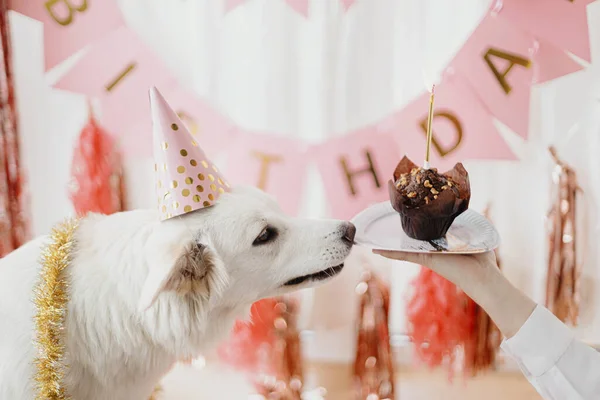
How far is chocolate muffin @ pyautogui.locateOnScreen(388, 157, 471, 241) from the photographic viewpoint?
38.2 inches

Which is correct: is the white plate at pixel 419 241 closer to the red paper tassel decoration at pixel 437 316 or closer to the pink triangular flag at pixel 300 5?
the red paper tassel decoration at pixel 437 316

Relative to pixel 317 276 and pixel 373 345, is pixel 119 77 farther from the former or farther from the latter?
pixel 373 345

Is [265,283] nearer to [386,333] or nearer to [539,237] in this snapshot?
[386,333]

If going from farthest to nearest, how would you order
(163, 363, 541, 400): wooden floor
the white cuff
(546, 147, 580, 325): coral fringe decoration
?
(163, 363, 541, 400): wooden floor
(546, 147, 580, 325): coral fringe decoration
the white cuff

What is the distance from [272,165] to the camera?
149 centimetres

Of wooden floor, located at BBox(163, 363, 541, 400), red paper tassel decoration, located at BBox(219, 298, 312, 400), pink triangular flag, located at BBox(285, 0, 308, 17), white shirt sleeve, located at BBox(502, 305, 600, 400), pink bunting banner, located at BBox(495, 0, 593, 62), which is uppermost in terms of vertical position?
pink triangular flag, located at BBox(285, 0, 308, 17)

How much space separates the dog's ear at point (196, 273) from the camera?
0.81 meters

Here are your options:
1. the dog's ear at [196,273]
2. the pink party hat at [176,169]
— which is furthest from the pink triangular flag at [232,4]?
the dog's ear at [196,273]

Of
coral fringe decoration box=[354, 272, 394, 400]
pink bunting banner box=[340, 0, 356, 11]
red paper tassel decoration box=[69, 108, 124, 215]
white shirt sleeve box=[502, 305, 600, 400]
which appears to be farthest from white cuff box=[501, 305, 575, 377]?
red paper tassel decoration box=[69, 108, 124, 215]

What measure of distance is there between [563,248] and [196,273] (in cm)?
113

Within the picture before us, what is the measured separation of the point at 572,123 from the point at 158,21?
4.13 ft

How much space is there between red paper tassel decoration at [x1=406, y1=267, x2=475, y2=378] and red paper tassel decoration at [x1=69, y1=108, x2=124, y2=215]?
1006mm

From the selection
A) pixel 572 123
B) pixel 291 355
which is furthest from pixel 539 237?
pixel 291 355

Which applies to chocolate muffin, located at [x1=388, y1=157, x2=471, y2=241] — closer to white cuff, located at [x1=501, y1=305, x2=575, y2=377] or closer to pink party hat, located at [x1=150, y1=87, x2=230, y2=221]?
white cuff, located at [x1=501, y1=305, x2=575, y2=377]
